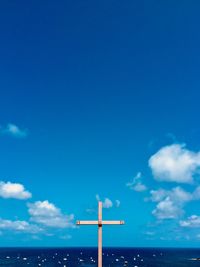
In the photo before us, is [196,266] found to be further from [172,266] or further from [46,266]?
[46,266]

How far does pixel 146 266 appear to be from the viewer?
5022 inches

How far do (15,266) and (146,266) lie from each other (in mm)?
46598

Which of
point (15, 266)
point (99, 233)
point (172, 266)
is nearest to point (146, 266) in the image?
point (172, 266)

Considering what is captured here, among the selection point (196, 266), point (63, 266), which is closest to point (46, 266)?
point (63, 266)

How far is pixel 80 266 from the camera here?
123 meters

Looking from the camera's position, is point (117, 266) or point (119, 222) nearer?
point (119, 222)

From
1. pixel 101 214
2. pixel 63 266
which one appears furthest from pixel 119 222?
pixel 63 266

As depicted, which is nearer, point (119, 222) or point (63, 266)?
point (119, 222)

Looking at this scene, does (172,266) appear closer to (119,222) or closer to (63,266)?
(63,266)

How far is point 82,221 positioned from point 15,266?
119 m

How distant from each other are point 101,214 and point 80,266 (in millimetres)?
117885

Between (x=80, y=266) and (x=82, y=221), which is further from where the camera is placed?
(x=80, y=266)

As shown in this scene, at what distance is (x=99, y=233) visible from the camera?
13.6m

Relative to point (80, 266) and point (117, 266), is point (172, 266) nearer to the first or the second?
point (117, 266)
